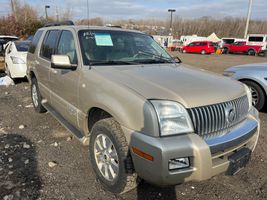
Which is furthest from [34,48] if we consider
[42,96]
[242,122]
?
[242,122]

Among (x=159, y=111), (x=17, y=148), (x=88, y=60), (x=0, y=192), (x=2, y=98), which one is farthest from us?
(x=2, y=98)

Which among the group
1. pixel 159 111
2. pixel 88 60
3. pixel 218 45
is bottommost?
pixel 218 45

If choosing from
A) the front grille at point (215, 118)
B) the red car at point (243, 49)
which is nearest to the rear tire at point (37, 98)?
the front grille at point (215, 118)

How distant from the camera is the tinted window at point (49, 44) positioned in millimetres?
4344

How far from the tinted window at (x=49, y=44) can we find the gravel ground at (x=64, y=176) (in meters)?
1.36

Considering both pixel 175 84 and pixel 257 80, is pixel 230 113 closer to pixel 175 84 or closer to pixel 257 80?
pixel 175 84

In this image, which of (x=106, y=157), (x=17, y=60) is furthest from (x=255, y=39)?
(x=106, y=157)

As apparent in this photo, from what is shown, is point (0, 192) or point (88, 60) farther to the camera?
point (88, 60)

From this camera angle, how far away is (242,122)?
2.89 m

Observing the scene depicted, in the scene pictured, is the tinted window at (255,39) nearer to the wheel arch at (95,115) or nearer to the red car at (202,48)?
the red car at (202,48)

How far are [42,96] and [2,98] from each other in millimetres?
2623

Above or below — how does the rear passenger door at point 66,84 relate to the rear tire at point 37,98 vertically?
above

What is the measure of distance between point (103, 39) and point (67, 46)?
603 millimetres

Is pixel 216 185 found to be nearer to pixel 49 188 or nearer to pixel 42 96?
pixel 49 188
